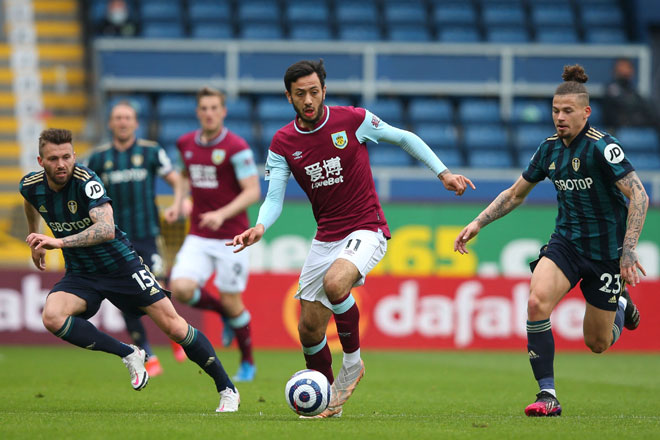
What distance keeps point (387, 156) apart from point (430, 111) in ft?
5.87

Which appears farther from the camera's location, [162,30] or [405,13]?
[405,13]

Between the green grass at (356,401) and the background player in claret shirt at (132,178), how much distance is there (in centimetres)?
136

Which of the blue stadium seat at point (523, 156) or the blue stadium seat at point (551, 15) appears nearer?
the blue stadium seat at point (523, 156)

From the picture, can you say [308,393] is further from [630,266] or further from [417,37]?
[417,37]

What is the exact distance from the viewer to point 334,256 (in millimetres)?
7410

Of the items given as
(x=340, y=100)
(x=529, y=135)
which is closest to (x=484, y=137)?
(x=529, y=135)

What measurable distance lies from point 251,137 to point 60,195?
11.2m

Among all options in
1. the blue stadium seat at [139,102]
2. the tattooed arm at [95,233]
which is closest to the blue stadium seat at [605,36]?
the blue stadium seat at [139,102]

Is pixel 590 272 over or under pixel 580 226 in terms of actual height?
under

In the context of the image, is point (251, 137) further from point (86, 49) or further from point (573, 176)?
point (573, 176)

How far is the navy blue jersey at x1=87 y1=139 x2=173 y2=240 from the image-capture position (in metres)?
10.8

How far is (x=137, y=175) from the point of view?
10.8 meters

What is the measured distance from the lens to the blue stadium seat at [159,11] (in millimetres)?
21172

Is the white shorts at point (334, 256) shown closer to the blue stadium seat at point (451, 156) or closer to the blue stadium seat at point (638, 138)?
the blue stadium seat at point (451, 156)
